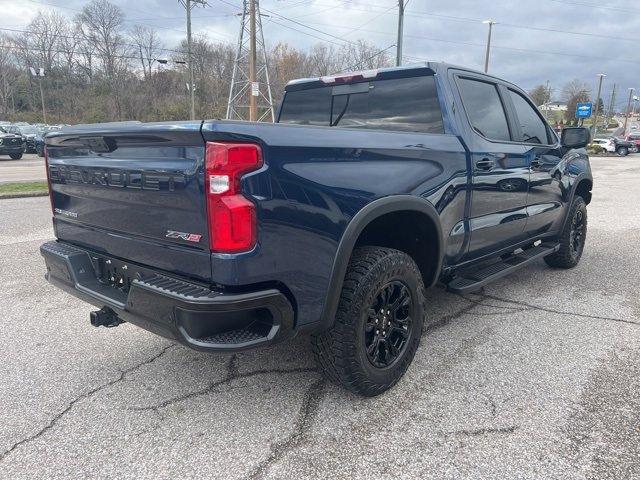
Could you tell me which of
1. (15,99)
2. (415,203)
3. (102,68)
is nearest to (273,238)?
(415,203)

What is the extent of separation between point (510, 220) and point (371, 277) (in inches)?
77.1

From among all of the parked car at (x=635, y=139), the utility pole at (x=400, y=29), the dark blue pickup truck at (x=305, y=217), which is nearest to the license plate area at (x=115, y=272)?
the dark blue pickup truck at (x=305, y=217)

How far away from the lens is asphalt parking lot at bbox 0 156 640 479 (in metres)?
2.34

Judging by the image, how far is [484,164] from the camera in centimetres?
359

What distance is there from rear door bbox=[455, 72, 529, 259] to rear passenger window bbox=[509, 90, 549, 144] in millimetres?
256

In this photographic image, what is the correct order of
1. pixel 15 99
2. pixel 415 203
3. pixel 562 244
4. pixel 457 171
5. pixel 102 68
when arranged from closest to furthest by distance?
pixel 415 203
pixel 457 171
pixel 562 244
pixel 102 68
pixel 15 99

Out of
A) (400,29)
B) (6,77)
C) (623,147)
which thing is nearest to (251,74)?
(400,29)

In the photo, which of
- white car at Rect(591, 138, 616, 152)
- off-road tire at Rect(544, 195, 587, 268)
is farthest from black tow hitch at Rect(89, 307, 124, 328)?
white car at Rect(591, 138, 616, 152)

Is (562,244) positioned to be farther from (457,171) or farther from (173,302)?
(173,302)

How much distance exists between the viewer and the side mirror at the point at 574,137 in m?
4.78

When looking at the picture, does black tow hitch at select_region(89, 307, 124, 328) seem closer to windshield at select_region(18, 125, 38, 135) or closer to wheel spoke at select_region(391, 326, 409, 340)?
wheel spoke at select_region(391, 326, 409, 340)

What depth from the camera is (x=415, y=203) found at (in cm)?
294

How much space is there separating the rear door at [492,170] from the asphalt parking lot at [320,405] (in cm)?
75

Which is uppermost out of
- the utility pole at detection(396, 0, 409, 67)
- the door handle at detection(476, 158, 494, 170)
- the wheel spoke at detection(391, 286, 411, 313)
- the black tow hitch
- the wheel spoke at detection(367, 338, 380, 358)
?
the utility pole at detection(396, 0, 409, 67)
